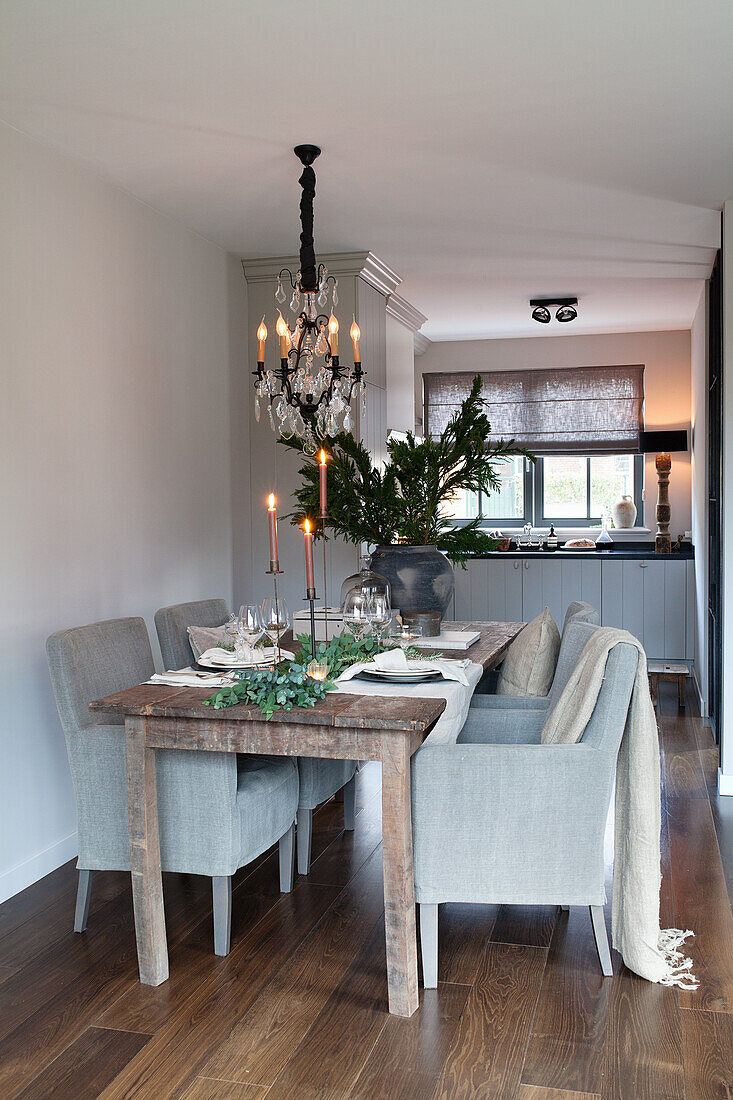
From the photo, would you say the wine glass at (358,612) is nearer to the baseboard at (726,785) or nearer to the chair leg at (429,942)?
the chair leg at (429,942)

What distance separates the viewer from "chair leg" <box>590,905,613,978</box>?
247 centimetres

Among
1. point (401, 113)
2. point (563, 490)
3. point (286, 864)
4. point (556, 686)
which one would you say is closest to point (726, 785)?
point (556, 686)

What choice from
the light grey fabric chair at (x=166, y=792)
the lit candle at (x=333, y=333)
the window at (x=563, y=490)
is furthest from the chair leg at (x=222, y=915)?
the window at (x=563, y=490)

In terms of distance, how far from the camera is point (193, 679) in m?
2.63

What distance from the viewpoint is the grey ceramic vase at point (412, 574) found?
3473mm

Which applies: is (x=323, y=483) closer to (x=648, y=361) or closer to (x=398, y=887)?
(x=398, y=887)

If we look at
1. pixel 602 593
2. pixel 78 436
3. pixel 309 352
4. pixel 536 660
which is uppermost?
pixel 309 352

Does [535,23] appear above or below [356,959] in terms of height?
above

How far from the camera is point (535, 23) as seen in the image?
2490mm

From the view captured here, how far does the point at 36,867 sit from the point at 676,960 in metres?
2.12

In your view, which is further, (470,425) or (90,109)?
(470,425)

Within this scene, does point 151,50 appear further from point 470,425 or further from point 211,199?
point 470,425

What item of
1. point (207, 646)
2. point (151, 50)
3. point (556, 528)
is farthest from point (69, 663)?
point (556, 528)

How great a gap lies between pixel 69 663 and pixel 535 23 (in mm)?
2214
